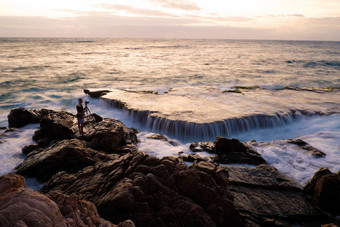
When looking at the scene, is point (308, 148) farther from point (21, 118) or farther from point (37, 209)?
point (21, 118)

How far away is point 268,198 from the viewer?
22.8 ft

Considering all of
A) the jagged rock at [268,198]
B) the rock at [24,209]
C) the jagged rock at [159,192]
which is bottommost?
the jagged rock at [268,198]

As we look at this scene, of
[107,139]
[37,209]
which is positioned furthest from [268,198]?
[107,139]

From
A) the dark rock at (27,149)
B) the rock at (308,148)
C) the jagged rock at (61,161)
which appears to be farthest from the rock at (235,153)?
the dark rock at (27,149)

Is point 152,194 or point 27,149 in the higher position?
point 152,194

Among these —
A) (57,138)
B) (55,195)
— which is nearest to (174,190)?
(55,195)

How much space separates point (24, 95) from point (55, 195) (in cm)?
2413

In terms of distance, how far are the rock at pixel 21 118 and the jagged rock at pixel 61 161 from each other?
7.07 meters

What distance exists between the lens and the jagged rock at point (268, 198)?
627 centimetres

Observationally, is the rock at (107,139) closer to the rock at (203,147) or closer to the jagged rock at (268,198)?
the rock at (203,147)

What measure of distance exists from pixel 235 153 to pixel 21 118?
12531 mm

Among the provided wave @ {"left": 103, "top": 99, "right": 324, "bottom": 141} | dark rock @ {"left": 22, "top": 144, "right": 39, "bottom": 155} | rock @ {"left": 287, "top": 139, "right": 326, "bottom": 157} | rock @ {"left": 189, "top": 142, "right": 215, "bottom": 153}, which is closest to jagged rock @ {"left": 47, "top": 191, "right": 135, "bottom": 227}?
rock @ {"left": 189, "top": 142, "right": 215, "bottom": 153}

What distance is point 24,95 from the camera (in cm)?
2403

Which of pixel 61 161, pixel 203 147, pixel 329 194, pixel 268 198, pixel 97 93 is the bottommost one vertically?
pixel 203 147
